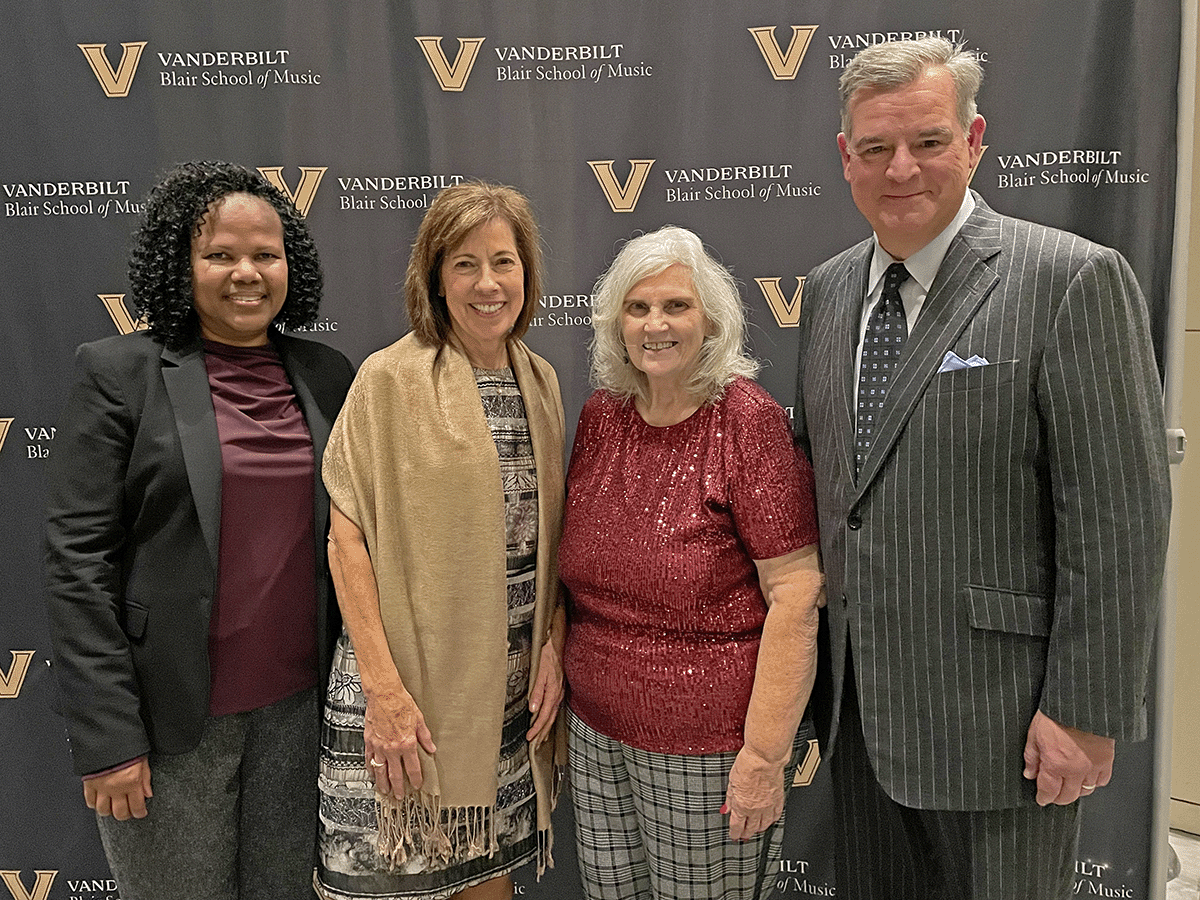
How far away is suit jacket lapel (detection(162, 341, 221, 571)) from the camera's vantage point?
1.63m

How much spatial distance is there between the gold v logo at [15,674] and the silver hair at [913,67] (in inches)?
109

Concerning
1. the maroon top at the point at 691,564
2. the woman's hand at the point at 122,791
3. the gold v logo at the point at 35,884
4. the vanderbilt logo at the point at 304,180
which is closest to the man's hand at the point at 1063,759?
the maroon top at the point at 691,564

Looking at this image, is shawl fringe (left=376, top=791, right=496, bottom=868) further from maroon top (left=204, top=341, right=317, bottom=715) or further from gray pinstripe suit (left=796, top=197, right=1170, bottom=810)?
gray pinstripe suit (left=796, top=197, right=1170, bottom=810)

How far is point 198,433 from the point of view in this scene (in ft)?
5.44

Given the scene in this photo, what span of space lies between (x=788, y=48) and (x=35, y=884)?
339cm

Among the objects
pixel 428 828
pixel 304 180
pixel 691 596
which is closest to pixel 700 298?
pixel 691 596

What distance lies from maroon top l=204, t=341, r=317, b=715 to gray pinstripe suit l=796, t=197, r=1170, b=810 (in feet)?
3.55

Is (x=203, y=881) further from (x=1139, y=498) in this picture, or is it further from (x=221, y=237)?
(x=1139, y=498)

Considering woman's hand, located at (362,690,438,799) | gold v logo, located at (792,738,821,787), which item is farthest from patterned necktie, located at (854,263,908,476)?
gold v logo, located at (792,738,821,787)

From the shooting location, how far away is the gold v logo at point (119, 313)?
248 cm

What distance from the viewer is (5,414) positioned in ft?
8.23

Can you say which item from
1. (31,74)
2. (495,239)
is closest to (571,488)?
(495,239)

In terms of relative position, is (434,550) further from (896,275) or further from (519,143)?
(519,143)

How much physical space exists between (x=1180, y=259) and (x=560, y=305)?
5.49ft
